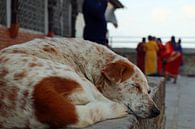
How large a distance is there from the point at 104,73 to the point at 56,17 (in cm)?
978

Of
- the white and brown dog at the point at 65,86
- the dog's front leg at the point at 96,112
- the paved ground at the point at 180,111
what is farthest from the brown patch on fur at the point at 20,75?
the paved ground at the point at 180,111

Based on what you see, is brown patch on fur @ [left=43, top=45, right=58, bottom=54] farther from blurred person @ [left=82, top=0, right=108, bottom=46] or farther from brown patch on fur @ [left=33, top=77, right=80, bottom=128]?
blurred person @ [left=82, top=0, right=108, bottom=46]

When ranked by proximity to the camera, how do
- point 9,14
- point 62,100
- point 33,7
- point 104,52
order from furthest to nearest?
point 33,7, point 9,14, point 104,52, point 62,100

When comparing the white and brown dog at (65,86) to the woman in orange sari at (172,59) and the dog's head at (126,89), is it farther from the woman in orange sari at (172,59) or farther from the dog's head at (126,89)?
the woman in orange sari at (172,59)

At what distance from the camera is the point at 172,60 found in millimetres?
19516

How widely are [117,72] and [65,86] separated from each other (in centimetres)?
68

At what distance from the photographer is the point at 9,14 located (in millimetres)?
9305

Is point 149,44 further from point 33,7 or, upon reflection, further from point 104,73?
point 104,73

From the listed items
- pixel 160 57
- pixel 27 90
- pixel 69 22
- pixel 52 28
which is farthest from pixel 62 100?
pixel 160 57

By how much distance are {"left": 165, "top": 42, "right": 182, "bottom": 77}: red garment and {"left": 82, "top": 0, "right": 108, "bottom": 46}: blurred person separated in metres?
10.7

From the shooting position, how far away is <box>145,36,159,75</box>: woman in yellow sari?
2045cm

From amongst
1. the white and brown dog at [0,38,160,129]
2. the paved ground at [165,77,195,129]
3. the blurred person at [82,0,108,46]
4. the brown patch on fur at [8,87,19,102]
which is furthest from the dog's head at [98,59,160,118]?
the blurred person at [82,0,108,46]

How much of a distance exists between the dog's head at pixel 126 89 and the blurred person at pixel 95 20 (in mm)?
4898

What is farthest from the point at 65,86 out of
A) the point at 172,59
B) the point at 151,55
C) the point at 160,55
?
the point at 160,55
